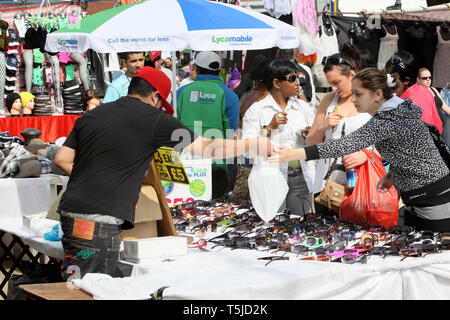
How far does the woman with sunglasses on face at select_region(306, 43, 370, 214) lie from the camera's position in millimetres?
4242

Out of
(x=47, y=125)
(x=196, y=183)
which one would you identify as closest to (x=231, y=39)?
(x=196, y=183)

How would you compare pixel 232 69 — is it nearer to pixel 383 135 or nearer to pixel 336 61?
pixel 336 61

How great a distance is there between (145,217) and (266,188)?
2.28ft

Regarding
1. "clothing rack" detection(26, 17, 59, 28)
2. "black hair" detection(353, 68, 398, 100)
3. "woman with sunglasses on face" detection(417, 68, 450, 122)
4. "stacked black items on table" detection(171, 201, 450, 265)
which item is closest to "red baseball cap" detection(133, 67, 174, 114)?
"stacked black items on table" detection(171, 201, 450, 265)

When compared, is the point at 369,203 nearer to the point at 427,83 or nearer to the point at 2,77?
the point at 427,83

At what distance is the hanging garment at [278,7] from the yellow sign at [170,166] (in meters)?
5.78

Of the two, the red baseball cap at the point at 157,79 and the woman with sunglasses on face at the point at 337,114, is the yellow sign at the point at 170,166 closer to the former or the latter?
the red baseball cap at the point at 157,79

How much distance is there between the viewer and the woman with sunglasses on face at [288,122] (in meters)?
4.75

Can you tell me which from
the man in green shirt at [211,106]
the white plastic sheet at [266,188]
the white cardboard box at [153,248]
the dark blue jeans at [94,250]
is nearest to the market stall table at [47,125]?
the man in green shirt at [211,106]

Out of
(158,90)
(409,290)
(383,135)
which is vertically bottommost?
(409,290)

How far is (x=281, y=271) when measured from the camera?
2711 mm

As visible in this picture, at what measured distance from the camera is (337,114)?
419 cm
